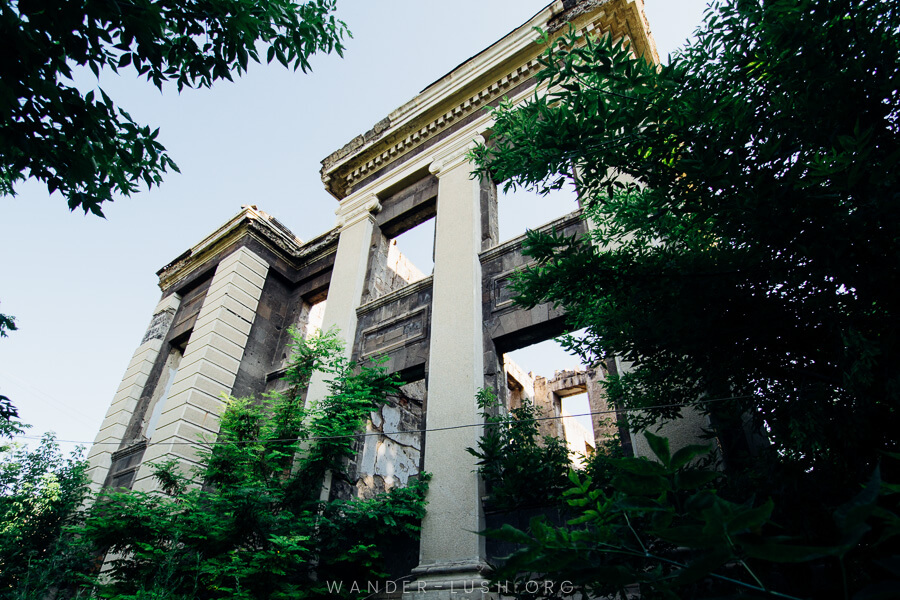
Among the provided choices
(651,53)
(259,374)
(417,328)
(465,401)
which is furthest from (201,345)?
(651,53)

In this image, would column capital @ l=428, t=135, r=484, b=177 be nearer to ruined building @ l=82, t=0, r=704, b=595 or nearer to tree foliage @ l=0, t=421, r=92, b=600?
ruined building @ l=82, t=0, r=704, b=595

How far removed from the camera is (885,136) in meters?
2.67

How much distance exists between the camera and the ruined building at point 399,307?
22.1 ft

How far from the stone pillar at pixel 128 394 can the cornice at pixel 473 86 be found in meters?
5.61

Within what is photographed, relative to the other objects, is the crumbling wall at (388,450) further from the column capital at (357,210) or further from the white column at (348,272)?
the column capital at (357,210)

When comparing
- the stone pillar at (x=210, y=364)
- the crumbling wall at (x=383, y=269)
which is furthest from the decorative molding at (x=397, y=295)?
the stone pillar at (x=210, y=364)

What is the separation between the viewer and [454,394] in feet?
22.0

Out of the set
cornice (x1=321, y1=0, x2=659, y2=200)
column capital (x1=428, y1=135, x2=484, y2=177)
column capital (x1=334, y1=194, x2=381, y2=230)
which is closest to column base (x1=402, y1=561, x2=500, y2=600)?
column capital (x1=428, y1=135, x2=484, y2=177)

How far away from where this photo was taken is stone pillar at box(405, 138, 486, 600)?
18.0 feet

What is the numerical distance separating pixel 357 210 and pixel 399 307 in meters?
3.01

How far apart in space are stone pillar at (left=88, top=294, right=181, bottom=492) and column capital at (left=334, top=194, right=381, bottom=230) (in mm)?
5456

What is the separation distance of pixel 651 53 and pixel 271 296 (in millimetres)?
9318

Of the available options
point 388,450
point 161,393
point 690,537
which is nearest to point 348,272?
point 388,450

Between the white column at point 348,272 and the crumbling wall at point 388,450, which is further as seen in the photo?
the white column at point 348,272
